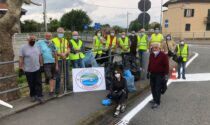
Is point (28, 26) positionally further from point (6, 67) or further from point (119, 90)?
point (119, 90)

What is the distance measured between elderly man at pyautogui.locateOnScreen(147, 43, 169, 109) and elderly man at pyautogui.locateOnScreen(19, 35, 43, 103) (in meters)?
2.91

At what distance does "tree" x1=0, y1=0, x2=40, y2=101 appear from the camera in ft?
22.1

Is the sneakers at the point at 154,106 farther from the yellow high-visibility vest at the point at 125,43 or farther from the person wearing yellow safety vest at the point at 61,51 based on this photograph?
the yellow high-visibility vest at the point at 125,43

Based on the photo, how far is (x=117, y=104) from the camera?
6.66m

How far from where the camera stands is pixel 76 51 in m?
7.83

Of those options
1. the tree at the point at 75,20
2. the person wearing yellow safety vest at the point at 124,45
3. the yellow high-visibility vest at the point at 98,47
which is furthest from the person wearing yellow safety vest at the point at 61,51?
the tree at the point at 75,20

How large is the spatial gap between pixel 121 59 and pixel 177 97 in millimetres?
2902

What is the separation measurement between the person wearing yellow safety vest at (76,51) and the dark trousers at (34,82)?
139 cm

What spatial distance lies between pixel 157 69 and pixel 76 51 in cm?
238

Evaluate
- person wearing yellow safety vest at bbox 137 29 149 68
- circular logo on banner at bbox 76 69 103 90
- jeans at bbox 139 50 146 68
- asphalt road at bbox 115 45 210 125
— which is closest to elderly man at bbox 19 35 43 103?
circular logo on banner at bbox 76 69 103 90

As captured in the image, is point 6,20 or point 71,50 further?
point 71,50

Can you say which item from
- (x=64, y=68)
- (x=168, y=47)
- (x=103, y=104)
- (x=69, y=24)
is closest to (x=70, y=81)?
(x=64, y=68)

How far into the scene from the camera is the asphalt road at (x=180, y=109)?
5930mm

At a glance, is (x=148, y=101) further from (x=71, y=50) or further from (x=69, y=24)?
(x=69, y=24)
